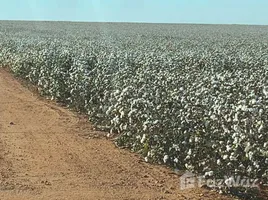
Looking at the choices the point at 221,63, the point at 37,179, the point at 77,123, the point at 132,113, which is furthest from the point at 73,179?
the point at 221,63

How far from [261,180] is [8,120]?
222 inches

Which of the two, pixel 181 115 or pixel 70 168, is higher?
pixel 181 115

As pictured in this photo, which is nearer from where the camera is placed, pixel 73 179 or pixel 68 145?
pixel 73 179

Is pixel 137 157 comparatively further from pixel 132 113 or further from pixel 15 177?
pixel 15 177

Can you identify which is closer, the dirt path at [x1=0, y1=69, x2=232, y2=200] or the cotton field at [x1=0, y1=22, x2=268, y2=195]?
the dirt path at [x1=0, y1=69, x2=232, y2=200]

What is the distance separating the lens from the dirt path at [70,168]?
674 centimetres

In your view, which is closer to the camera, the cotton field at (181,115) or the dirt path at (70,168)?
the dirt path at (70,168)

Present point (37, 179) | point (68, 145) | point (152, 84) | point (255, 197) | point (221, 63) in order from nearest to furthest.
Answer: point (255, 197) < point (37, 179) < point (68, 145) < point (152, 84) < point (221, 63)

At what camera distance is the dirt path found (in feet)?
22.1

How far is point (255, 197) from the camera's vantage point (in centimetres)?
654

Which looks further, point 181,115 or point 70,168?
point 181,115

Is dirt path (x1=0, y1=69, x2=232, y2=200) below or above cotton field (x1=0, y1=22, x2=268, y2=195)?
below

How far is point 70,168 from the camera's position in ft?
25.2

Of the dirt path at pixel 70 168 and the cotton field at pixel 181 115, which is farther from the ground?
the cotton field at pixel 181 115
